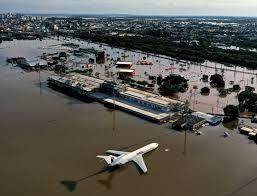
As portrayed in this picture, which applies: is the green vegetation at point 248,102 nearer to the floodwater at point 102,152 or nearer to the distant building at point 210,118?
the distant building at point 210,118

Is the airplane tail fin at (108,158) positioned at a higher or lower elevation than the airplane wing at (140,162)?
higher

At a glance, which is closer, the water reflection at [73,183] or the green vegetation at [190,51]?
the water reflection at [73,183]

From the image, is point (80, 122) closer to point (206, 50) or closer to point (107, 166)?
point (107, 166)

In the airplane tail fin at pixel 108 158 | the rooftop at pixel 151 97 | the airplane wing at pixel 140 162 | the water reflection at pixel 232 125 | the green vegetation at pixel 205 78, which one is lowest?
the airplane wing at pixel 140 162

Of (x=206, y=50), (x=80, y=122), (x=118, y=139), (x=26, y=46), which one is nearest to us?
(x=118, y=139)

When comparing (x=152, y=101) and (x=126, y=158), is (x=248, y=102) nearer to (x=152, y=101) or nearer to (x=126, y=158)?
(x=152, y=101)

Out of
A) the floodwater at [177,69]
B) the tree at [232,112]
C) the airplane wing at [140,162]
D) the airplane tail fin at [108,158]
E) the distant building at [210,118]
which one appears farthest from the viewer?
the floodwater at [177,69]

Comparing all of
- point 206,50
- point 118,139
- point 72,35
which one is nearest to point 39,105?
point 118,139

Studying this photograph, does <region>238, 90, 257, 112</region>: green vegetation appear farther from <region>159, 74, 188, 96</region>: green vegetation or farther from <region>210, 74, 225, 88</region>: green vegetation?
<region>210, 74, 225, 88</region>: green vegetation

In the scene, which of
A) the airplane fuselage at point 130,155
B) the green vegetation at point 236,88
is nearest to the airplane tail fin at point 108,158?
the airplane fuselage at point 130,155
